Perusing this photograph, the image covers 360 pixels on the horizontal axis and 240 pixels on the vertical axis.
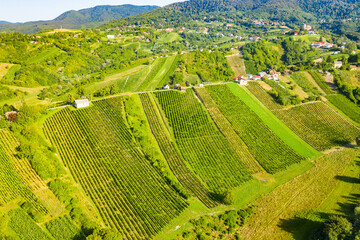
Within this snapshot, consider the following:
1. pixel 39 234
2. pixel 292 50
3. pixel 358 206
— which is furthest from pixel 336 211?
pixel 292 50

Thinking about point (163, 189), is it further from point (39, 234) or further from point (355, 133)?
point (355, 133)

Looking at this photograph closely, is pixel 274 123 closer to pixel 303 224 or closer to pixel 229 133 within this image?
pixel 229 133

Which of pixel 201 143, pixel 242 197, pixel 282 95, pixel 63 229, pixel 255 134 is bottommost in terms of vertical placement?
pixel 242 197

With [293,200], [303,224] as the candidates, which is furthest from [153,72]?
[303,224]

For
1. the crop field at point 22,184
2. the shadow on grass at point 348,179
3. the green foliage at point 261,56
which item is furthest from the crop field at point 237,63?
the crop field at point 22,184

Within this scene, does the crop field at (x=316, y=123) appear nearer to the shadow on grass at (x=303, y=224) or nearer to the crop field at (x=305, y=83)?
the crop field at (x=305, y=83)

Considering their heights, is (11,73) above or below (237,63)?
above
